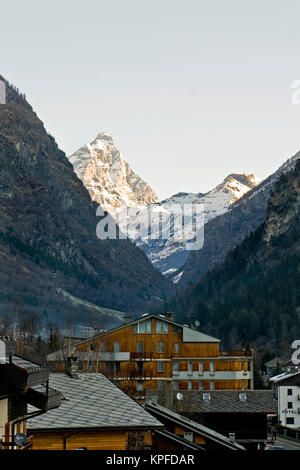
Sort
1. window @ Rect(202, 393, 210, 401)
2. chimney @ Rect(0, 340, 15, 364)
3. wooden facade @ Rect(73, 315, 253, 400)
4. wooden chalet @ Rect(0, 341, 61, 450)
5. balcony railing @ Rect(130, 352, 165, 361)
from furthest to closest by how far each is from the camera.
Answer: balcony railing @ Rect(130, 352, 165, 361) < wooden facade @ Rect(73, 315, 253, 400) < window @ Rect(202, 393, 210, 401) < wooden chalet @ Rect(0, 341, 61, 450) < chimney @ Rect(0, 340, 15, 364)

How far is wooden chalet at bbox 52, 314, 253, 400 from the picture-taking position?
121 meters

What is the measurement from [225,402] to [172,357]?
1354 inches

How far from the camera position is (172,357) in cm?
12419

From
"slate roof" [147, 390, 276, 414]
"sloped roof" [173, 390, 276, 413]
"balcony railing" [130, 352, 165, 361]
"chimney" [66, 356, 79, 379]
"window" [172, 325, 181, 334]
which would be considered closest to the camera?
"chimney" [66, 356, 79, 379]

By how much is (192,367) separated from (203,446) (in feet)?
260

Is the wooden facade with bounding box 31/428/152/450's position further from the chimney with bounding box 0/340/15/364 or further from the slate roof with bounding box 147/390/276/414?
the slate roof with bounding box 147/390/276/414

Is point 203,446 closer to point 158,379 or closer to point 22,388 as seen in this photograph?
point 22,388

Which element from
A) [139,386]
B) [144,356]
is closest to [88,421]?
[139,386]

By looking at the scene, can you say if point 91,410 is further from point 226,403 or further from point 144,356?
point 144,356

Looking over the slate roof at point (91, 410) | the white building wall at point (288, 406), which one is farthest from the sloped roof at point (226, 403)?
the white building wall at point (288, 406)

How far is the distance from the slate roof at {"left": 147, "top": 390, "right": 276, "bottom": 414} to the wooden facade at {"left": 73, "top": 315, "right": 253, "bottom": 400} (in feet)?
91.8

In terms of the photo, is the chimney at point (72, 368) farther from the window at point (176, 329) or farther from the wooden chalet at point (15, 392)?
the window at point (176, 329)

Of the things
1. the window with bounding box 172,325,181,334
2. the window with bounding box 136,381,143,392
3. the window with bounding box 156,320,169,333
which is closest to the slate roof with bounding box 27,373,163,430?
the window with bounding box 136,381,143,392

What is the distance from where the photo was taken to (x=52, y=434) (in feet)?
87.1
